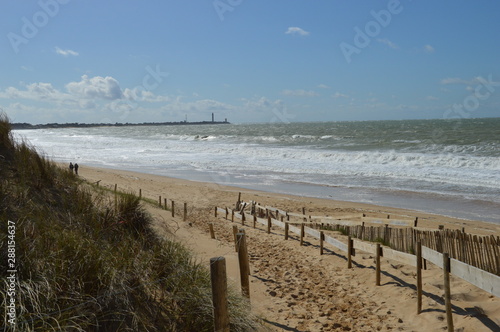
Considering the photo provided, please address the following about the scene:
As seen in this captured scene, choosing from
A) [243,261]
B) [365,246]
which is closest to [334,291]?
[365,246]

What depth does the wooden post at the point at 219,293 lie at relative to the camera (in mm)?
Result: 4059

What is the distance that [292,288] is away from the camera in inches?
286

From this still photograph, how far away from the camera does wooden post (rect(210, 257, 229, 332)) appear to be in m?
4.06

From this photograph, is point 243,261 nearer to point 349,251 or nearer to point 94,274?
point 94,274

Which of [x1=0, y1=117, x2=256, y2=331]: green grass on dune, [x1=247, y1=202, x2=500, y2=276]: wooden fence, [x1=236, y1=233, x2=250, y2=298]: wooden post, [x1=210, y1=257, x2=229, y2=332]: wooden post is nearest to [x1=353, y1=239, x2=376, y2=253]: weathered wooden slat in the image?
[x1=247, y1=202, x2=500, y2=276]: wooden fence

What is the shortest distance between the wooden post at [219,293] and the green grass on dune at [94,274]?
417mm

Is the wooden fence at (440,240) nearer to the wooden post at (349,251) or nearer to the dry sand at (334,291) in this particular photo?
the dry sand at (334,291)

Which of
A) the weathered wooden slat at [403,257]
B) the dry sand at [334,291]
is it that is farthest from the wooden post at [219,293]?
the weathered wooden slat at [403,257]

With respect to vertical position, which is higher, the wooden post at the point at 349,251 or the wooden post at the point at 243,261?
the wooden post at the point at 243,261

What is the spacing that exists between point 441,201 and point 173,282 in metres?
16.3

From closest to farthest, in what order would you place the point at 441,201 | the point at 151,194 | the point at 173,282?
the point at 173,282 → the point at 441,201 → the point at 151,194

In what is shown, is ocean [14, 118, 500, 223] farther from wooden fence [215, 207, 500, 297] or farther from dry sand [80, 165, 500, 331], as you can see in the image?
wooden fence [215, 207, 500, 297]

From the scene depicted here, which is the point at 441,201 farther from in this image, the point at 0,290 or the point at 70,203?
the point at 0,290

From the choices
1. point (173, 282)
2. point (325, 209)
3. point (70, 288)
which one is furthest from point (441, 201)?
point (70, 288)
